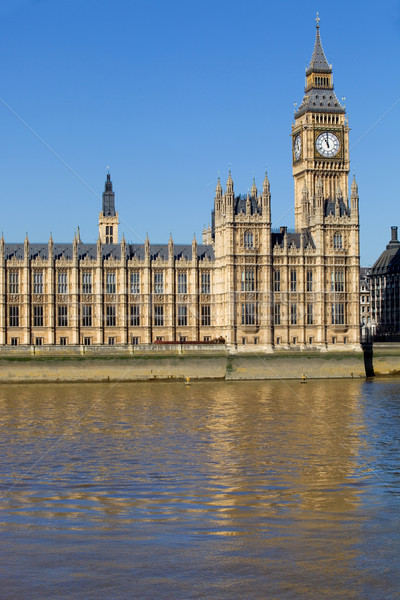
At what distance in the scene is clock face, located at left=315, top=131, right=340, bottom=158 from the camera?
10944 cm

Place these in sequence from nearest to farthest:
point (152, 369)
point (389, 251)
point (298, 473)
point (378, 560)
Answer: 1. point (378, 560)
2. point (298, 473)
3. point (152, 369)
4. point (389, 251)

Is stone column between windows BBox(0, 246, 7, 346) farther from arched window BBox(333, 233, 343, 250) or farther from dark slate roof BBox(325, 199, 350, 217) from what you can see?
arched window BBox(333, 233, 343, 250)

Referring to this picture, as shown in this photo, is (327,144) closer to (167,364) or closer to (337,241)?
(337,241)

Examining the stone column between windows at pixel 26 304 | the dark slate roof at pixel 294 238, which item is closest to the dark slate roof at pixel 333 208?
the dark slate roof at pixel 294 238

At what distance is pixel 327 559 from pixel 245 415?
3453cm

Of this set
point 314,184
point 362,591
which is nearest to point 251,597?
point 362,591

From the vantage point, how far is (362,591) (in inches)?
754

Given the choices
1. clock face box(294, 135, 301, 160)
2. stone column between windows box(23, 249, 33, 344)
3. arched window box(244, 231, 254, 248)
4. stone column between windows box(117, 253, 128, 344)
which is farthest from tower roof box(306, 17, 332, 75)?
stone column between windows box(23, 249, 33, 344)

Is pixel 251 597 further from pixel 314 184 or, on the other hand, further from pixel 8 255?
pixel 314 184

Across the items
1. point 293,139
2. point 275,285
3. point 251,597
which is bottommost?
point 251,597

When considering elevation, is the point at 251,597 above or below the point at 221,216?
below

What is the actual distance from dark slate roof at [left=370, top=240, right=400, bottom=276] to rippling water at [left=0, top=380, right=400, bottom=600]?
275 feet

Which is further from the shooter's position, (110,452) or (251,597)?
(110,452)

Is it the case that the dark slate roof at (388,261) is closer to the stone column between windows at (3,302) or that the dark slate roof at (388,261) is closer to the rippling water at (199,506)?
the stone column between windows at (3,302)
